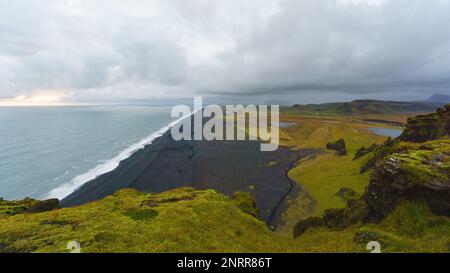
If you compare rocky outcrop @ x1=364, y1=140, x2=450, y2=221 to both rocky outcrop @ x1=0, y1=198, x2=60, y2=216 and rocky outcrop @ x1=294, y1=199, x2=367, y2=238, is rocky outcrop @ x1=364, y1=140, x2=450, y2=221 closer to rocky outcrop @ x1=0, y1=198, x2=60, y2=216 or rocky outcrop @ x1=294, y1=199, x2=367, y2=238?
rocky outcrop @ x1=294, y1=199, x2=367, y2=238

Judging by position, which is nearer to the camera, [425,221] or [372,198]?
[425,221]

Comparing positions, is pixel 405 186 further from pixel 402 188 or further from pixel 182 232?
pixel 182 232

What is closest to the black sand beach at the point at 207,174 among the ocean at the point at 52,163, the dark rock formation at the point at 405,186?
the ocean at the point at 52,163

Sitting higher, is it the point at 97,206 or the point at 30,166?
the point at 97,206

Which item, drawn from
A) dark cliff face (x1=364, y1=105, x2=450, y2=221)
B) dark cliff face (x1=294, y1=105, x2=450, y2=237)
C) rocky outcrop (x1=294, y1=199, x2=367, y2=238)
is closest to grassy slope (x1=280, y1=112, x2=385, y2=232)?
rocky outcrop (x1=294, y1=199, x2=367, y2=238)
